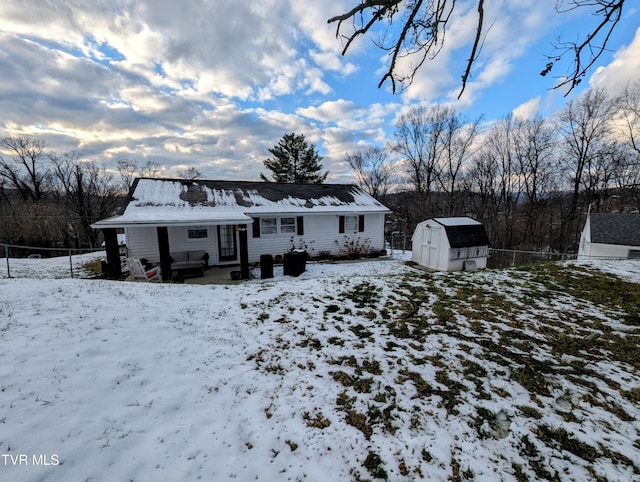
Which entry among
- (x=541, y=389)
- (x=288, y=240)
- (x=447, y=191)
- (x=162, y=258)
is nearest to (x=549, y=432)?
(x=541, y=389)

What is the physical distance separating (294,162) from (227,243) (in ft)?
62.8

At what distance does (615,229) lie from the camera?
54.2 ft

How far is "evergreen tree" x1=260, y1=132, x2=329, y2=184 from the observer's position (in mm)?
29438

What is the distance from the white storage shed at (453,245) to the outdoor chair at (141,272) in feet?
39.3

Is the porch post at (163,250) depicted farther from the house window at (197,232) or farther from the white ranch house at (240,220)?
the house window at (197,232)

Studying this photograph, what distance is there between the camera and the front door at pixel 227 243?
12758 millimetres

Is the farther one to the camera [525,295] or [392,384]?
[525,295]

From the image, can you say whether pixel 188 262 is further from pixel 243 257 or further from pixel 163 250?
pixel 243 257

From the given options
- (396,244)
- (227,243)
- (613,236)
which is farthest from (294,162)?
(613,236)

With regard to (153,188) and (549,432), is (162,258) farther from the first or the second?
(549,432)

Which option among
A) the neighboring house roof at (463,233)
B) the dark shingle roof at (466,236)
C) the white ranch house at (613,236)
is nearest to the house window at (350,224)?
the neighboring house roof at (463,233)

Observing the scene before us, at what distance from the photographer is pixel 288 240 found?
14.0m

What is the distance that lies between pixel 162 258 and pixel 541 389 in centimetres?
1037

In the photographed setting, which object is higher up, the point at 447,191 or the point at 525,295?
the point at 447,191
